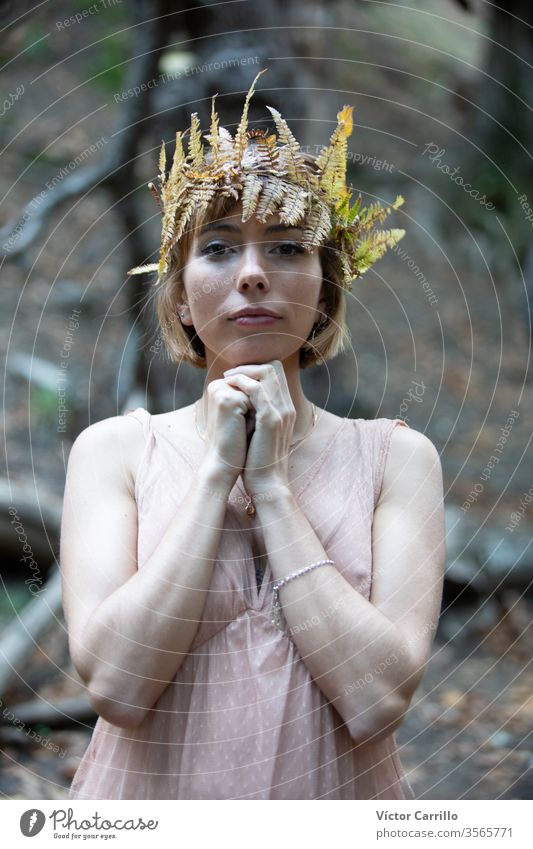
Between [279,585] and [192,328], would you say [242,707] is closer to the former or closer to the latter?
[279,585]

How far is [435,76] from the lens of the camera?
5.93m

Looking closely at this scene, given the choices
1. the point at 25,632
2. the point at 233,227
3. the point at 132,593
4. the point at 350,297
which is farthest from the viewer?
the point at 350,297

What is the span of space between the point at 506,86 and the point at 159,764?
3.40 metres

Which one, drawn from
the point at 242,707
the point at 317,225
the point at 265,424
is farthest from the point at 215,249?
the point at 242,707

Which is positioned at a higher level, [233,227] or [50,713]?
[233,227]

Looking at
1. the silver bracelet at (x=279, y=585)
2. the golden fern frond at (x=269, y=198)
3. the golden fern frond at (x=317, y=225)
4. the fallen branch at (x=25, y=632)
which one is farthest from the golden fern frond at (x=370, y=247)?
the fallen branch at (x=25, y=632)

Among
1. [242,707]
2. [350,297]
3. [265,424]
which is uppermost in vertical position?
[350,297]

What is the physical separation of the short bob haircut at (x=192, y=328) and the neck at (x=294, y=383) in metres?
0.07

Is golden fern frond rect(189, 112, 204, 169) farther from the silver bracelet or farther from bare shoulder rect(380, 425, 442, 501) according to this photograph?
the silver bracelet

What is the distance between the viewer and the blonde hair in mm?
1543

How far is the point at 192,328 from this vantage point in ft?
5.28

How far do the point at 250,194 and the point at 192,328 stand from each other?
0.30m

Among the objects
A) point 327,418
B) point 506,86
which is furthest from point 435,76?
point 327,418

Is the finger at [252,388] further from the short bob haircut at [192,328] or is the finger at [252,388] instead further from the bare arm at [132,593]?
the short bob haircut at [192,328]
